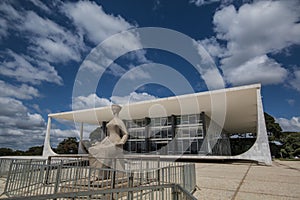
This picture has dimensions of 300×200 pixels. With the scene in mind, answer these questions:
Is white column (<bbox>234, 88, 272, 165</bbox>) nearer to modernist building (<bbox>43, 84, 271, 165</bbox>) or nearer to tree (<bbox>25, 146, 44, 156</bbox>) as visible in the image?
modernist building (<bbox>43, 84, 271, 165</bbox>)

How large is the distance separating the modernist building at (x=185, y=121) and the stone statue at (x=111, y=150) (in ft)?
41.2

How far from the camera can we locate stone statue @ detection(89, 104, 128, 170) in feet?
23.3

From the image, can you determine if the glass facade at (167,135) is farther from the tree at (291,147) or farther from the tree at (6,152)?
the tree at (6,152)

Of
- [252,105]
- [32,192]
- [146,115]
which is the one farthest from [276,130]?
[32,192]

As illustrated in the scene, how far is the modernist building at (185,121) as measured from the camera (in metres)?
17.7

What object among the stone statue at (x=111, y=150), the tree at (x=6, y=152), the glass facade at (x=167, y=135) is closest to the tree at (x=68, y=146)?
the tree at (x=6, y=152)

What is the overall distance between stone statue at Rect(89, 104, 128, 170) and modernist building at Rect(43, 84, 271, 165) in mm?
12549

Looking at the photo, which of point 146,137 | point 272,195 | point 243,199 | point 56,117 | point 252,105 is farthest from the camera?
point 56,117

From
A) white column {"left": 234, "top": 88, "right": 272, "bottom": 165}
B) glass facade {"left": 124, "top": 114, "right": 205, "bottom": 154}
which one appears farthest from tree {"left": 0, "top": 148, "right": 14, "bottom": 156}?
white column {"left": 234, "top": 88, "right": 272, "bottom": 165}

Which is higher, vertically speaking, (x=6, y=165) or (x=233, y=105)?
(x=233, y=105)

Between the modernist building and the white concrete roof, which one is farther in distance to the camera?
the white concrete roof

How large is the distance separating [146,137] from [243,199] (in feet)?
69.5

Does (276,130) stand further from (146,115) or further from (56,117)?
(56,117)

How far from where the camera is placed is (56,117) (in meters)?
30.8
